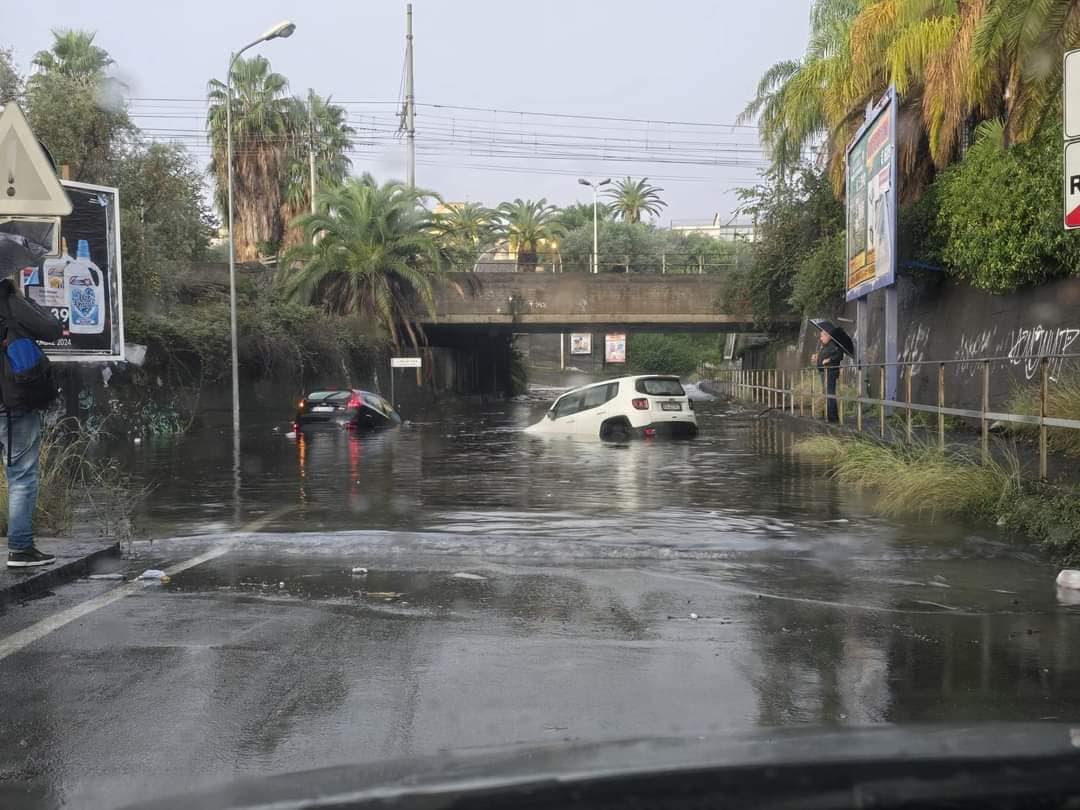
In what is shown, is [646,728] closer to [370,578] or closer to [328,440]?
[370,578]

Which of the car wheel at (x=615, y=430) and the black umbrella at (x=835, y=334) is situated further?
the car wheel at (x=615, y=430)

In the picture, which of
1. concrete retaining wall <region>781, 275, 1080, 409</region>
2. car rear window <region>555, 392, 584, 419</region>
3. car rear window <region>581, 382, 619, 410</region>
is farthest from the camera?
car rear window <region>555, 392, 584, 419</region>

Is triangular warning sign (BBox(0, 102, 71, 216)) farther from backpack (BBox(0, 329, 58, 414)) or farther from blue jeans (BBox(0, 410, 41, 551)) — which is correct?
blue jeans (BBox(0, 410, 41, 551))

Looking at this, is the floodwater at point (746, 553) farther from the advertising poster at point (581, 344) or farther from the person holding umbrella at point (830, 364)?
the advertising poster at point (581, 344)

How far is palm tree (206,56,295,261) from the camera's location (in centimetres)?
5475

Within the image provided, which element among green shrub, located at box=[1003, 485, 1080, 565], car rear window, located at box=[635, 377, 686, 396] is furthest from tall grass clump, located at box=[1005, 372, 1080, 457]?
car rear window, located at box=[635, 377, 686, 396]

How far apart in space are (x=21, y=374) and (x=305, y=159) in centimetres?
5202

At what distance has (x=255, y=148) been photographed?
181ft

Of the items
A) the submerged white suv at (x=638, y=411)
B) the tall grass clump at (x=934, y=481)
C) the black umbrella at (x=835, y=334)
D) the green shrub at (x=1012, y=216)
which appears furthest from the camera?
the submerged white suv at (x=638, y=411)

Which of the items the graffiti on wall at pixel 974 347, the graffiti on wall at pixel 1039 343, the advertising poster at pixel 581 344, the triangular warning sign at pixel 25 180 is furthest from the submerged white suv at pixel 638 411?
the advertising poster at pixel 581 344

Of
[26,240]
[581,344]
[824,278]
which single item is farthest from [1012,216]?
[581,344]

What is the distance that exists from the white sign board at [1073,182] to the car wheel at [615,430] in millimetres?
16550

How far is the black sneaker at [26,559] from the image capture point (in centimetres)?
726

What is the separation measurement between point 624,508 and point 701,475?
13.2 ft
